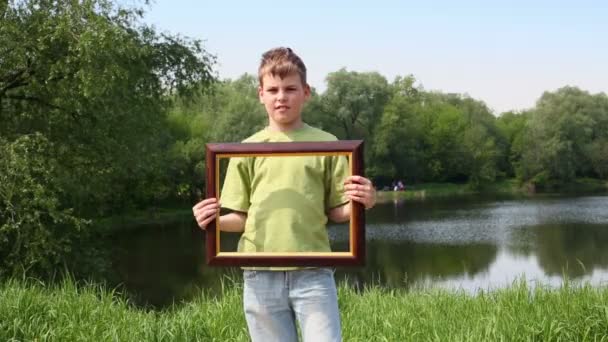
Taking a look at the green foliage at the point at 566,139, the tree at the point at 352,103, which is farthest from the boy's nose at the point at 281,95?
the green foliage at the point at 566,139

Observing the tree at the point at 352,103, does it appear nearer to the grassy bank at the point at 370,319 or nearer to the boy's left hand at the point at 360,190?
the grassy bank at the point at 370,319

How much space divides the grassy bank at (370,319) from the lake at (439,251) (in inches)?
31.5

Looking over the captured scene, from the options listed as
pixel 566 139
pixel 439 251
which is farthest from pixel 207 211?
pixel 566 139

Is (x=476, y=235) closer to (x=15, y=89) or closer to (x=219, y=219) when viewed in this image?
(x=15, y=89)

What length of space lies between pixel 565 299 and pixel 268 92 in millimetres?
4080

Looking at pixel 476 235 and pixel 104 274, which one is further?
pixel 476 235

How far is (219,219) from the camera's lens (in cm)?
222

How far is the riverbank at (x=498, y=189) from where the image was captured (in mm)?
41519

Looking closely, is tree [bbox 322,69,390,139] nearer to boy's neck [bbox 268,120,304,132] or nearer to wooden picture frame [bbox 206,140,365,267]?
boy's neck [bbox 268,120,304,132]

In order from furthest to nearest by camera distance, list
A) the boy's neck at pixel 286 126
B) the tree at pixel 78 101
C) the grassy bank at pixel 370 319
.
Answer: the tree at pixel 78 101 → the grassy bank at pixel 370 319 → the boy's neck at pixel 286 126

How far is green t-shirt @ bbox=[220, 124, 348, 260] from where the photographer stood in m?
2.19

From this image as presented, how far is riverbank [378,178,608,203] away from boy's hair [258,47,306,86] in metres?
37.9

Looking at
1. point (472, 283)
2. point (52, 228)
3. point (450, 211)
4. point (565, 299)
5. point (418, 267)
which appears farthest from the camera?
point (450, 211)

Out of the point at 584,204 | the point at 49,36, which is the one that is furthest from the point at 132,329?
the point at 584,204
